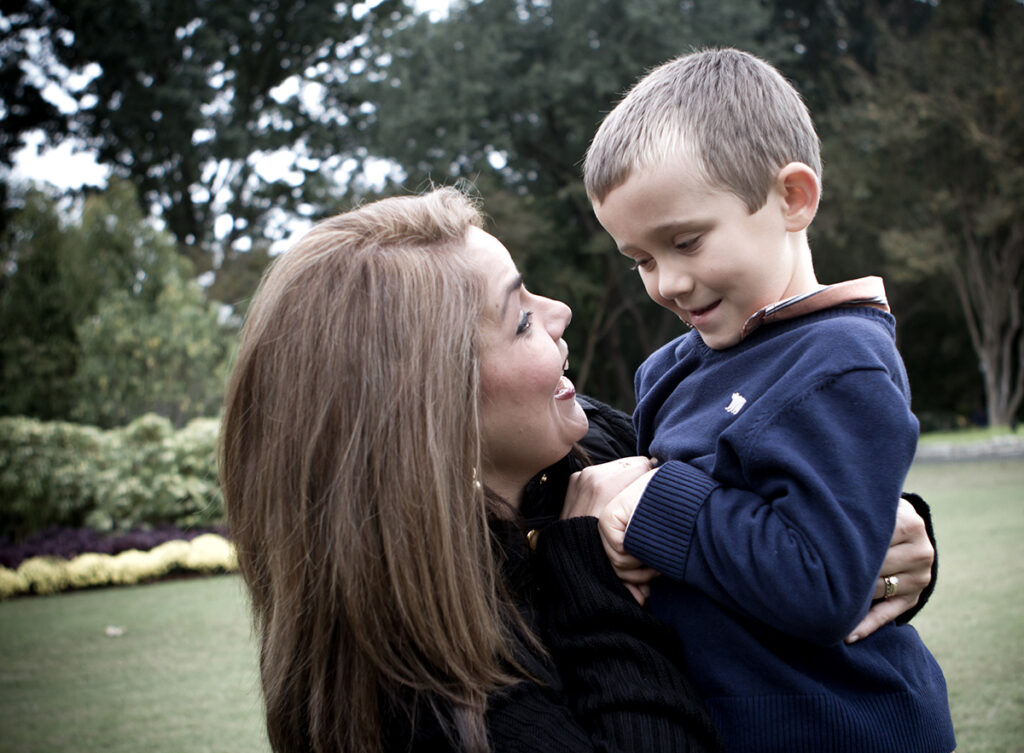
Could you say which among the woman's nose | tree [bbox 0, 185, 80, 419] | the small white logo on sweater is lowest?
tree [bbox 0, 185, 80, 419]

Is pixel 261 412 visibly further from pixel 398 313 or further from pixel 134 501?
pixel 134 501

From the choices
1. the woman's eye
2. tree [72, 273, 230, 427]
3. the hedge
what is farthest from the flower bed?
the woman's eye

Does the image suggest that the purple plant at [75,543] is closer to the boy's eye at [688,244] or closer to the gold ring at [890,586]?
the boy's eye at [688,244]

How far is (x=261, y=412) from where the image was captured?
1715 mm

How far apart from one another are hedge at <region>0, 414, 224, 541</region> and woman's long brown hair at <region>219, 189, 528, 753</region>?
7.92 m

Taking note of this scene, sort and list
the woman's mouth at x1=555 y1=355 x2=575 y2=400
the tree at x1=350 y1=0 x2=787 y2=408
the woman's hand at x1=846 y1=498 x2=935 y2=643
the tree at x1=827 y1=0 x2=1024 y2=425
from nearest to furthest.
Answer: the woman's hand at x1=846 y1=498 x2=935 y2=643 → the woman's mouth at x1=555 y1=355 x2=575 y2=400 → the tree at x1=827 y1=0 x2=1024 y2=425 → the tree at x1=350 y1=0 x2=787 y2=408

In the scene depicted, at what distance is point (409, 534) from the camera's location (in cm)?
160

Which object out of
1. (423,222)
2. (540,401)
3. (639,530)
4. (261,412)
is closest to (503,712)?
(639,530)

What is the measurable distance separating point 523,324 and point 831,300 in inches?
23.9

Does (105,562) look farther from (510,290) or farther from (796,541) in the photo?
(796,541)

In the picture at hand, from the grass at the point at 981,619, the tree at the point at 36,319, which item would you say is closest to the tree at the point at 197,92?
the tree at the point at 36,319

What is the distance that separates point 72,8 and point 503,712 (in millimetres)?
25301

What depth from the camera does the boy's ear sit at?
1.70 metres

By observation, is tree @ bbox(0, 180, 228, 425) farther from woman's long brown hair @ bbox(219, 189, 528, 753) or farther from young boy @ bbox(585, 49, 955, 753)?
young boy @ bbox(585, 49, 955, 753)
